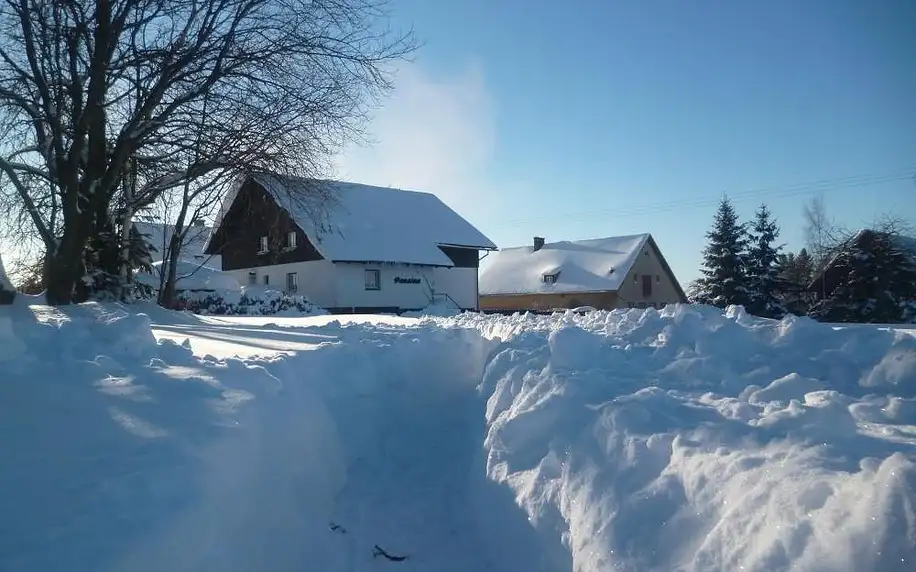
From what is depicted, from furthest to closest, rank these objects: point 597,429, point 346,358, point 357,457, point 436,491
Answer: point 346,358 < point 357,457 < point 436,491 < point 597,429

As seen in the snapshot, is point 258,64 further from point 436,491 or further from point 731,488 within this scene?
point 731,488

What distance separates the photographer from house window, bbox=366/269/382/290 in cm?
3331

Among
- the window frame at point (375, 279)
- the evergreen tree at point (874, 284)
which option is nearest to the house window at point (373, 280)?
the window frame at point (375, 279)

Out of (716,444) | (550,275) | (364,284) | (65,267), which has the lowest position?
(716,444)

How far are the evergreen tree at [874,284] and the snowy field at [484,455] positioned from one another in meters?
21.0

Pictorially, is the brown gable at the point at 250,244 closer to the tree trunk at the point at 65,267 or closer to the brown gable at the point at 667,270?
the tree trunk at the point at 65,267

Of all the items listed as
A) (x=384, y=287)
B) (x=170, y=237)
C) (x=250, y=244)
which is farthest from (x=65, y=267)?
(x=250, y=244)

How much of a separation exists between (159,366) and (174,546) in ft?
9.09

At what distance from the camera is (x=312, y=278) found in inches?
1324

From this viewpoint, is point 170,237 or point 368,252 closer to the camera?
point 170,237

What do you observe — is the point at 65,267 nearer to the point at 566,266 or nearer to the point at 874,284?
the point at 874,284

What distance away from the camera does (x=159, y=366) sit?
573 cm

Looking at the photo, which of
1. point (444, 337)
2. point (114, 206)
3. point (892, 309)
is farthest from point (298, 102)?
point (892, 309)

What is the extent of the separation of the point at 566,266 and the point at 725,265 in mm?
13131
